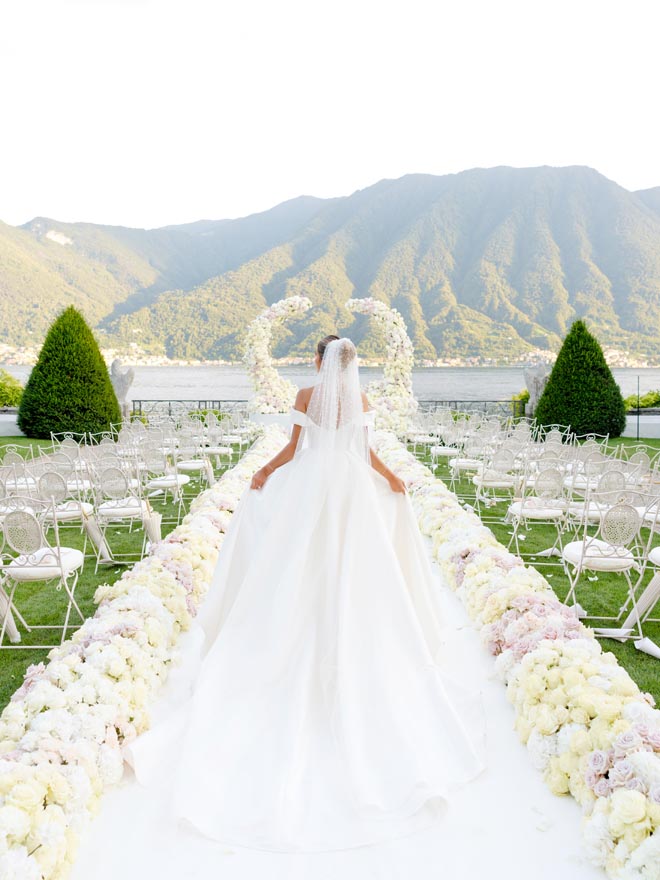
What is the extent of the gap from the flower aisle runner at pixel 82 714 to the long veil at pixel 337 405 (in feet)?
4.88

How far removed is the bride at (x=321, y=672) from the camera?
2418 millimetres

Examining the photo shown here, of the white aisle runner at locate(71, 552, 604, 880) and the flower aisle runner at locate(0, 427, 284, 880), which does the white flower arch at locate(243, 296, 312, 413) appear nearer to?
the flower aisle runner at locate(0, 427, 284, 880)

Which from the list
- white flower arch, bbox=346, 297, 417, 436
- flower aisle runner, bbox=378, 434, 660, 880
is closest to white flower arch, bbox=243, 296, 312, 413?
white flower arch, bbox=346, 297, 417, 436

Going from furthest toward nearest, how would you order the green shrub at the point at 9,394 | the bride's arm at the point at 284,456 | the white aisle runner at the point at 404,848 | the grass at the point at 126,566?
the green shrub at the point at 9,394 < the grass at the point at 126,566 < the bride's arm at the point at 284,456 < the white aisle runner at the point at 404,848

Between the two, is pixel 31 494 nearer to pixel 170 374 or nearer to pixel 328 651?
pixel 328 651

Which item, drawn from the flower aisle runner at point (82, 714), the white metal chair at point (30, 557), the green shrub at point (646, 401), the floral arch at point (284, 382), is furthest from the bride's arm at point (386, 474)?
the green shrub at point (646, 401)

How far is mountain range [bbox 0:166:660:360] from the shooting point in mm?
69875

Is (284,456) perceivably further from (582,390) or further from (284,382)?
(284,382)

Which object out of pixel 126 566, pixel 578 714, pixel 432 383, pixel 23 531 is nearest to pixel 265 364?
pixel 126 566

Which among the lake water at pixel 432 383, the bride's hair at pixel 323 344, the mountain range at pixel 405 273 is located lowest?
the lake water at pixel 432 383

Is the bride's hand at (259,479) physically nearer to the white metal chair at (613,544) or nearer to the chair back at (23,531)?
the chair back at (23,531)

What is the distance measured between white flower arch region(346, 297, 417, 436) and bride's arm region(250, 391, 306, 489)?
12274mm

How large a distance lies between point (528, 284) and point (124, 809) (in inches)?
3345

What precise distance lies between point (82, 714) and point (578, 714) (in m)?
2.07
